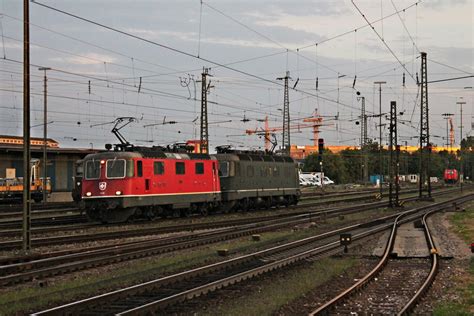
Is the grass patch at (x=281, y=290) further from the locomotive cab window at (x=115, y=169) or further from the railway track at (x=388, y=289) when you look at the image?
the locomotive cab window at (x=115, y=169)

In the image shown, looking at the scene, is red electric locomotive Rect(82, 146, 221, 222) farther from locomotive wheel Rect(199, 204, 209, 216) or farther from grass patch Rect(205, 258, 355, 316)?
grass patch Rect(205, 258, 355, 316)

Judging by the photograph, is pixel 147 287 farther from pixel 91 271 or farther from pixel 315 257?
pixel 315 257

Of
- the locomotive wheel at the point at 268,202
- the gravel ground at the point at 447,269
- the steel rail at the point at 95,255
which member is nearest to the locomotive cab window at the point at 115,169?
the steel rail at the point at 95,255

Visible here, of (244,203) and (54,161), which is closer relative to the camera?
(244,203)

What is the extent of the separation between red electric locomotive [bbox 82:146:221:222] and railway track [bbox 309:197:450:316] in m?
14.1

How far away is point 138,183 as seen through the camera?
92.5 feet

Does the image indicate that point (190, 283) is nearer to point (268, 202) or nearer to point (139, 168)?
point (139, 168)

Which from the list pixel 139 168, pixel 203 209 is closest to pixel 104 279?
pixel 139 168

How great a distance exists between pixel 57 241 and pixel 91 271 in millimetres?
5774

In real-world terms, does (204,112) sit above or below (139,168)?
above

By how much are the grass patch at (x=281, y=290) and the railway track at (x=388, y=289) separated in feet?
2.95

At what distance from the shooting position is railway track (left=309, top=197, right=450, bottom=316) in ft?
35.3

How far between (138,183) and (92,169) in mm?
2463

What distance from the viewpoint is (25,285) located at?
13148 mm
